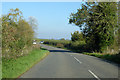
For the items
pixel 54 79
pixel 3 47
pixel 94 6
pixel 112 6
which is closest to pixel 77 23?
pixel 94 6

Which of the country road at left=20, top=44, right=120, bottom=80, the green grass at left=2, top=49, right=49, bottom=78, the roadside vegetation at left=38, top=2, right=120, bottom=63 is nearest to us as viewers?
the green grass at left=2, top=49, right=49, bottom=78

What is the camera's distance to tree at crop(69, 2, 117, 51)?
36719 mm

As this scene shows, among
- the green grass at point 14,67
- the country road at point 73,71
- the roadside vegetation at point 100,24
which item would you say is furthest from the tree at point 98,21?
the green grass at point 14,67

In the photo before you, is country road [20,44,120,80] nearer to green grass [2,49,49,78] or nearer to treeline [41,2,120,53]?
green grass [2,49,49,78]

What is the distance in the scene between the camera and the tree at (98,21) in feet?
120

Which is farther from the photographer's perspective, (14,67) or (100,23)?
(100,23)

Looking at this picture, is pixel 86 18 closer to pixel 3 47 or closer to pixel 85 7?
pixel 85 7

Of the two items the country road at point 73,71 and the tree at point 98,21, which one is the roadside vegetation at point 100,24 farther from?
the country road at point 73,71

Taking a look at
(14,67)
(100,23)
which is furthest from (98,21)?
(14,67)

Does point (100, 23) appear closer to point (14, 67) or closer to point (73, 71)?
point (73, 71)

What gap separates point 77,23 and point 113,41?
9032 millimetres

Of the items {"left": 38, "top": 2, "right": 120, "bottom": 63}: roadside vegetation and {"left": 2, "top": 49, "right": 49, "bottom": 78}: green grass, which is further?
{"left": 38, "top": 2, "right": 120, "bottom": 63}: roadside vegetation

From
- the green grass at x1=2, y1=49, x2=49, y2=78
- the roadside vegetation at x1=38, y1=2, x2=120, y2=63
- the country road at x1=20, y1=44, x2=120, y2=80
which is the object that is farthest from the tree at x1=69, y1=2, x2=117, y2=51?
the green grass at x1=2, y1=49, x2=49, y2=78

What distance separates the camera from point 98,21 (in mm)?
36906
